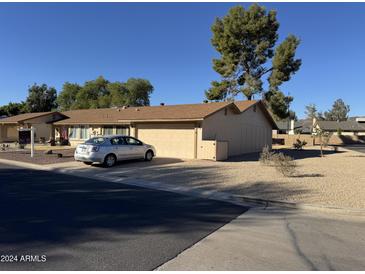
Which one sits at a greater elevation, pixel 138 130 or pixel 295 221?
pixel 138 130

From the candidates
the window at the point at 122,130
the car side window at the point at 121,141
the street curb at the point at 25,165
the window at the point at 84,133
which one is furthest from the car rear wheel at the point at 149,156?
the window at the point at 84,133

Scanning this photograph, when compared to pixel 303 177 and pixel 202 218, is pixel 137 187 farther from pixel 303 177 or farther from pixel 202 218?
pixel 303 177

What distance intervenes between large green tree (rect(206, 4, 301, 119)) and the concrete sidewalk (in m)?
33.1

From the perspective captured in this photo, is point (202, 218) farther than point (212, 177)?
No

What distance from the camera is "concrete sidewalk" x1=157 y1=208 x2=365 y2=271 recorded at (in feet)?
14.8

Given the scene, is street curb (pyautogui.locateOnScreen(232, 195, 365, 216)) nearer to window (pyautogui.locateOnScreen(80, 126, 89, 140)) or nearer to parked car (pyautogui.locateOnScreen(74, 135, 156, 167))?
parked car (pyautogui.locateOnScreen(74, 135, 156, 167))

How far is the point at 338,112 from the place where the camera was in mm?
116062

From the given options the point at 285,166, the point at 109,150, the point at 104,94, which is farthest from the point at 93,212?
the point at 104,94

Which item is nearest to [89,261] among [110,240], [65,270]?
[65,270]

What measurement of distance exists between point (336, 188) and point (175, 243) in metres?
6.98

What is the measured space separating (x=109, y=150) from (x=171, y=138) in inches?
232

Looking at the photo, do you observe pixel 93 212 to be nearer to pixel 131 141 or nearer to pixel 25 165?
pixel 131 141

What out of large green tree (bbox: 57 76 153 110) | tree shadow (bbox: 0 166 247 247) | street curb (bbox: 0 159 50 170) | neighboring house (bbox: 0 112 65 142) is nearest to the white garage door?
street curb (bbox: 0 159 50 170)

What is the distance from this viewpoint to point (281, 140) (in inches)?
1790
